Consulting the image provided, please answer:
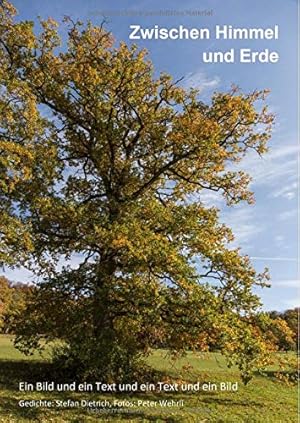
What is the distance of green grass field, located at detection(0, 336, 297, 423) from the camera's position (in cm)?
1314

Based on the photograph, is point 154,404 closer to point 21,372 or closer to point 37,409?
point 37,409

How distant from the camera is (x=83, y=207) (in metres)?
17.2

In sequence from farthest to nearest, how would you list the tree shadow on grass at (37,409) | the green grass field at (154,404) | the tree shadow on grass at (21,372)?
the tree shadow on grass at (21,372) → the green grass field at (154,404) → the tree shadow on grass at (37,409)

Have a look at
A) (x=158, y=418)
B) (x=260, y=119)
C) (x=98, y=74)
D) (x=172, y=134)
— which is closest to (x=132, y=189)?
(x=172, y=134)

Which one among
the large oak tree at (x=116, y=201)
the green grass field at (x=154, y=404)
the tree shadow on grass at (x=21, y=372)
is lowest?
the green grass field at (x=154, y=404)

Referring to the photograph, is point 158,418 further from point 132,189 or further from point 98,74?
point 98,74

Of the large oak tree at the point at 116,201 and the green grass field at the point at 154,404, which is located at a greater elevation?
the large oak tree at the point at 116,201

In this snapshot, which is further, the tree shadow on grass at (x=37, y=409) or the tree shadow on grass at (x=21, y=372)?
the tree shadow on grass at (x=21, y=372)

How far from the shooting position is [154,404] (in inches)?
597

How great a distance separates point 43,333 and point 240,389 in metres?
8.29

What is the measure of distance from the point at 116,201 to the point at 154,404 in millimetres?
6843

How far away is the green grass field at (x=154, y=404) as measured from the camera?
517 inches

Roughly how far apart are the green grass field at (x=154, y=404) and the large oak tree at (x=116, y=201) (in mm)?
1214

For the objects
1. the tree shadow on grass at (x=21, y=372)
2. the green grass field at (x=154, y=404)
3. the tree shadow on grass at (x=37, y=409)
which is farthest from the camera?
the tree shadow on grass at (x=21, y=372)
